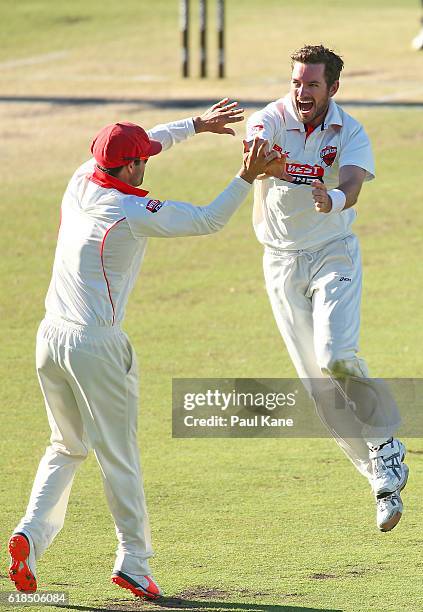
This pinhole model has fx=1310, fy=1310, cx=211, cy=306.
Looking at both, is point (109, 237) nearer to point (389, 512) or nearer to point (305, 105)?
point (305, 105)

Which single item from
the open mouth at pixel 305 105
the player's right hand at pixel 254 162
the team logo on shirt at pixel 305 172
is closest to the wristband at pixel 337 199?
the player's right hand at pixel 254 162

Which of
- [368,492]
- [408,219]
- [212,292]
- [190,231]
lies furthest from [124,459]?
[408,219]

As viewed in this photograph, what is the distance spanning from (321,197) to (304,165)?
757 mm

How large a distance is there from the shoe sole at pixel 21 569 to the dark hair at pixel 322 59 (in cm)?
292

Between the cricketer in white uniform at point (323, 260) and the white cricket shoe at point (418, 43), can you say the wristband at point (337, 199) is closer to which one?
the cricketer in white uniform at point (323, 260)

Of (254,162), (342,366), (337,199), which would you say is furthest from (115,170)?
(342,366)

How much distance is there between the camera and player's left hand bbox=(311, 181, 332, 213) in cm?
643

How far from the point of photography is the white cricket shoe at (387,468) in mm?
6930

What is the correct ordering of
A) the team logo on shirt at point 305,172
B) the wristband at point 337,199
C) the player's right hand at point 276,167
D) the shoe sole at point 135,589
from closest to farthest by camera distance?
1. the shoe sole at point 135,589
2. the player's right hand at point 276,167
3. the wristband at point 337,199
4. the team logo on shirt at point 305,172

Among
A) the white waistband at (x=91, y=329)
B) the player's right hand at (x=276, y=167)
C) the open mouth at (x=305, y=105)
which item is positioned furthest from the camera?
the open mouth at (x=305, y=105)

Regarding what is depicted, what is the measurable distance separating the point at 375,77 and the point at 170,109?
4724mm

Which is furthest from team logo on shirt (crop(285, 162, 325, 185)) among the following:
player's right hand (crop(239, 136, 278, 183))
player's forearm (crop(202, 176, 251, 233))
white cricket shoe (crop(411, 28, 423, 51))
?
white cricket shoe (crop(411, 28, 423, 51))

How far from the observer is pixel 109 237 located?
5.92m

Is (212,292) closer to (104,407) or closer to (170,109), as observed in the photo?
(104,407)
